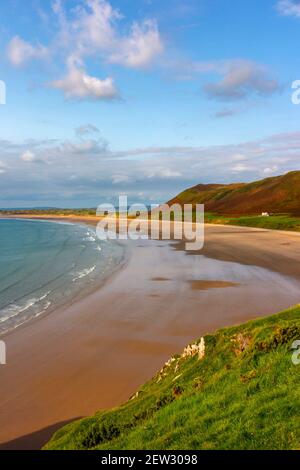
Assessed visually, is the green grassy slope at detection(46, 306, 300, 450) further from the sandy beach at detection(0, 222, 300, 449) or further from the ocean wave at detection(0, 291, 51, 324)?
the ocean wave at detection(0, 291, 51, 324)

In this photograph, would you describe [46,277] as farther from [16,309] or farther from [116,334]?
[116,334]

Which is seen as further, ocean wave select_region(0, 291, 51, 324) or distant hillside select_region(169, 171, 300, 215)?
distant hillside select_region(169, 171, 300, 215)

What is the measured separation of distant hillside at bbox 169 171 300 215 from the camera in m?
119

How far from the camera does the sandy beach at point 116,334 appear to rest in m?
12.7

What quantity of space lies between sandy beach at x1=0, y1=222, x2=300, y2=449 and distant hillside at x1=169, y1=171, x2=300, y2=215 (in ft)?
257

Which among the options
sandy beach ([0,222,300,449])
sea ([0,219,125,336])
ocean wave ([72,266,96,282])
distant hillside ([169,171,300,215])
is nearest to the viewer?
sandy beach ([0,222,300,449])

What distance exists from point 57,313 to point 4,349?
19.2 ft

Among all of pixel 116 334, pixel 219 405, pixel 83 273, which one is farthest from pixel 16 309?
Result: pixel 219 405

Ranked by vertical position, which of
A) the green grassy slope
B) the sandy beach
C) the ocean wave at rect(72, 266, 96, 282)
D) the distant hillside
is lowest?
the sandy beach

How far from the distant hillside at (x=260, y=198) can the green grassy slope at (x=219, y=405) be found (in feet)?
325

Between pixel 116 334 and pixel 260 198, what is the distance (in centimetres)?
12138

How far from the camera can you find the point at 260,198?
13450 centimetres

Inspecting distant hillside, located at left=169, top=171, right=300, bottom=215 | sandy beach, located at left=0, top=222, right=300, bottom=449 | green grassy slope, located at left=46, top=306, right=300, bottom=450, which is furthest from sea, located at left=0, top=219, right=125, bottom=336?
distant hillside, located at left=169, top=171, right=300, bottom=215

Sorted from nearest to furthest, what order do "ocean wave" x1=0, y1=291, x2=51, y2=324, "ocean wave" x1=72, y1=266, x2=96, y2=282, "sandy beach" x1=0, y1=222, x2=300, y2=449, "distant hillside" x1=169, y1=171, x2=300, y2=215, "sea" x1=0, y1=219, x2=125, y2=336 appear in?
1. "sandy beach" x1=0, y1=222, x2=300, y2=449
2. "ocean wave" x1=0, y1=291, x2=51, y2=324
3. "sea" x1=0, y1=219, x2=125, y2=336
4. "ocean wave" x1=72, y1=266, x2=96, y2=282
5. "distant hillside" x1=169, y1=171, x2=300, y2=215
